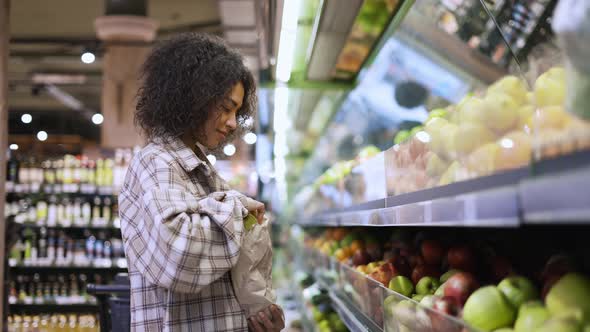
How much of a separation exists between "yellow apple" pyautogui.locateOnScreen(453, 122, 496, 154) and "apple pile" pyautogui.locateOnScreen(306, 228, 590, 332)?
0.27 m

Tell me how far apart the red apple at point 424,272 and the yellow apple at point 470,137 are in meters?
0.73

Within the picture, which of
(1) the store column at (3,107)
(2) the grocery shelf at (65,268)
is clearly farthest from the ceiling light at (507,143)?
(2) the grocery shelf at (65,268)

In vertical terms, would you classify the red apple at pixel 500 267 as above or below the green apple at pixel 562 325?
above

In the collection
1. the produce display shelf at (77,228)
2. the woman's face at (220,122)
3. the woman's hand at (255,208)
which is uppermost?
the woman's face at (220,122)

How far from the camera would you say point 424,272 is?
208 centimetres

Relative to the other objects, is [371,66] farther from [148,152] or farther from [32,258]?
[32,258]

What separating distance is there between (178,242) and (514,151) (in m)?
0.94

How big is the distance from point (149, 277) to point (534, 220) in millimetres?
1200

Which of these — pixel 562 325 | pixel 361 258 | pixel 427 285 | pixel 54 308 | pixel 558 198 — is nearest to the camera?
pixel 558 198

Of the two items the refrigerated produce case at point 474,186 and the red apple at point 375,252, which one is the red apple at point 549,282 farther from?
the red apple at point 375,252

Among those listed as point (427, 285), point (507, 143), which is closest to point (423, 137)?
point (427, 285)

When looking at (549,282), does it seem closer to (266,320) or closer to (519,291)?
(519,291)

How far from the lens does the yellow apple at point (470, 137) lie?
132cm

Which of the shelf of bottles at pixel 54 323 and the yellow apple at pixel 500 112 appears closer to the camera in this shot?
the yellow apple at pixel 500 112
